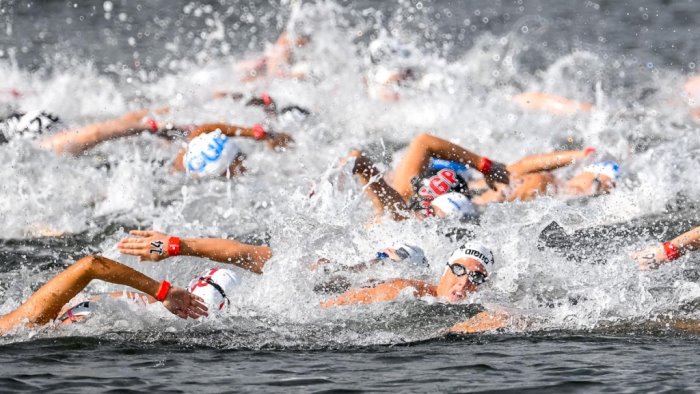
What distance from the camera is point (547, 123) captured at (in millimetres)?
15352

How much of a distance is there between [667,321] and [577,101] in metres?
7.76

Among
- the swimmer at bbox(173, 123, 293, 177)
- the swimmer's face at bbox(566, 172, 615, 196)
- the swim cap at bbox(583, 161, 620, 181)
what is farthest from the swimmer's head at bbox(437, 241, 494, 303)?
the swimmer at bbox(173, 123, 293, 177)

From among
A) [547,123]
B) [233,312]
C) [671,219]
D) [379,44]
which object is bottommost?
[233,312]

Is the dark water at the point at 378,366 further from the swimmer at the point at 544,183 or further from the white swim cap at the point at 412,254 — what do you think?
the swimmer at the point at 544,183

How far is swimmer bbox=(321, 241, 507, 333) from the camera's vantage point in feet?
29.9

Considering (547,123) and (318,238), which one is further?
(547,123)

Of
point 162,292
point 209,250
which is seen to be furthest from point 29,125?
point 162,292

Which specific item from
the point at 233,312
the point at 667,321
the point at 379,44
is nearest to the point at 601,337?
the point at 667,321

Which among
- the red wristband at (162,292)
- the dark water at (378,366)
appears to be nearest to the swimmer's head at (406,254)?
the dark water at (378,366)

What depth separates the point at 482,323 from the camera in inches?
341

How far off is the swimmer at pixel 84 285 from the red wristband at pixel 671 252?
132 inches

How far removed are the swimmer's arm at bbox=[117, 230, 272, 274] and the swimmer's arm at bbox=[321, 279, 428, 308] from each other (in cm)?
59

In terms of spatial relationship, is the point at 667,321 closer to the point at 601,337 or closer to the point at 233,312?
the point at 601,337

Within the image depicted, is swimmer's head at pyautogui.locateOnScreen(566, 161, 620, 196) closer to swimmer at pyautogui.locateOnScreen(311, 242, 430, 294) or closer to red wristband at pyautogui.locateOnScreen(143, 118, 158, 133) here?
swimmer at pyautogui.locateOnScreen(311, 242, 430, 294)
